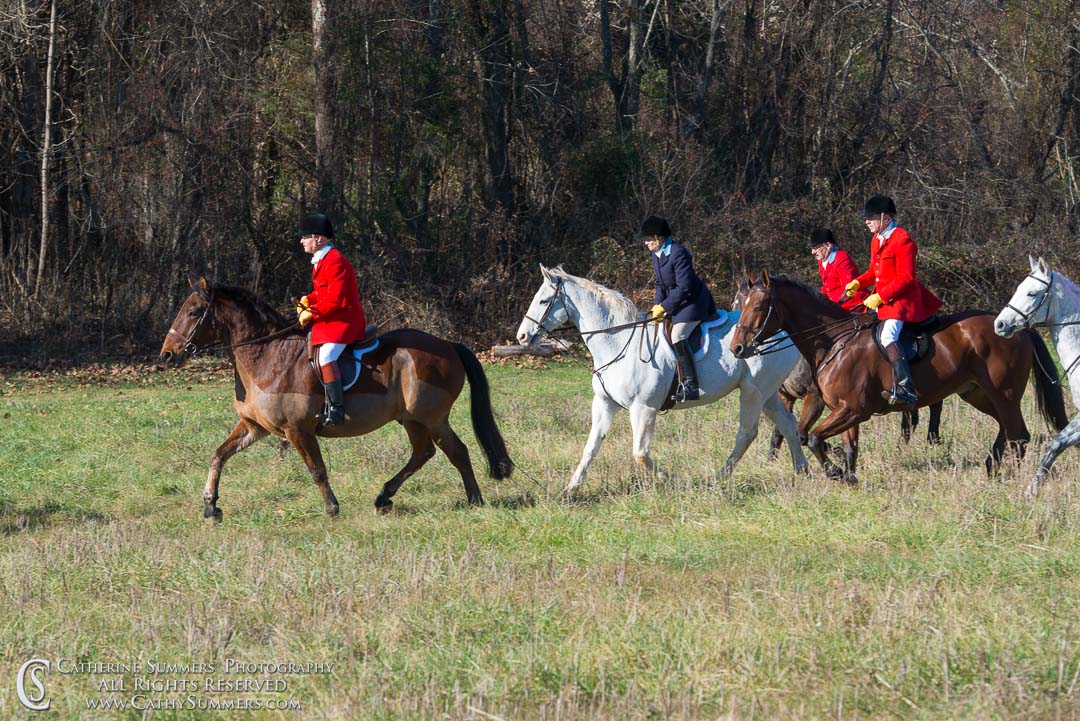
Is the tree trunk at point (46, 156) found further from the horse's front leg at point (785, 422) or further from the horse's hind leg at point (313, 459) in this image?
the horse's front leg at point (785, 422)

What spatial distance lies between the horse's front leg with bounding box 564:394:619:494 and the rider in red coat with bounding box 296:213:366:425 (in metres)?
1.90

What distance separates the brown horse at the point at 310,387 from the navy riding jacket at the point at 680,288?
1.86m

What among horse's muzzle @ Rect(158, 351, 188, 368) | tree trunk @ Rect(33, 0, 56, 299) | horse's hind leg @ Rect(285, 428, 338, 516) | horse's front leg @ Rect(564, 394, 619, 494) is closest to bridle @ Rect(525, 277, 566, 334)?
horse's front leg @ Rect(564, 394, 619, 494)

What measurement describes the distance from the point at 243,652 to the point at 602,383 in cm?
504

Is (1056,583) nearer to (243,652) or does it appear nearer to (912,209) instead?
(243,652)

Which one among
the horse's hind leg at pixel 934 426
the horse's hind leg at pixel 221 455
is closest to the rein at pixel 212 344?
the horse's hind leg at pixel 221 455

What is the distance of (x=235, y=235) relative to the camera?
866 inches

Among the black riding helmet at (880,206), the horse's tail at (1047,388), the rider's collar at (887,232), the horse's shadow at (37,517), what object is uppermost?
the black riding helmet at (880,206)

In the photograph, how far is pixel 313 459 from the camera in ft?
29.3

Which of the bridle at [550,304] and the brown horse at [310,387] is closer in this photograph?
the brown horse at [310,387]

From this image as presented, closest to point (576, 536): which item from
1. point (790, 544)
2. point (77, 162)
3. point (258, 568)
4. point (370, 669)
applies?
point (790, 544)

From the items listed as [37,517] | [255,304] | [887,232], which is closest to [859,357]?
[887,232]

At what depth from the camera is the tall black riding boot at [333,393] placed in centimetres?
878

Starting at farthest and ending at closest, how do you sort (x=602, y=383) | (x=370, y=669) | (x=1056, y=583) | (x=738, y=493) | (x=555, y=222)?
(x=555, y=222) → (x=602, y=383) → (x=738, y=493) → (x=1056, y=583) → (x=370, y=669)
